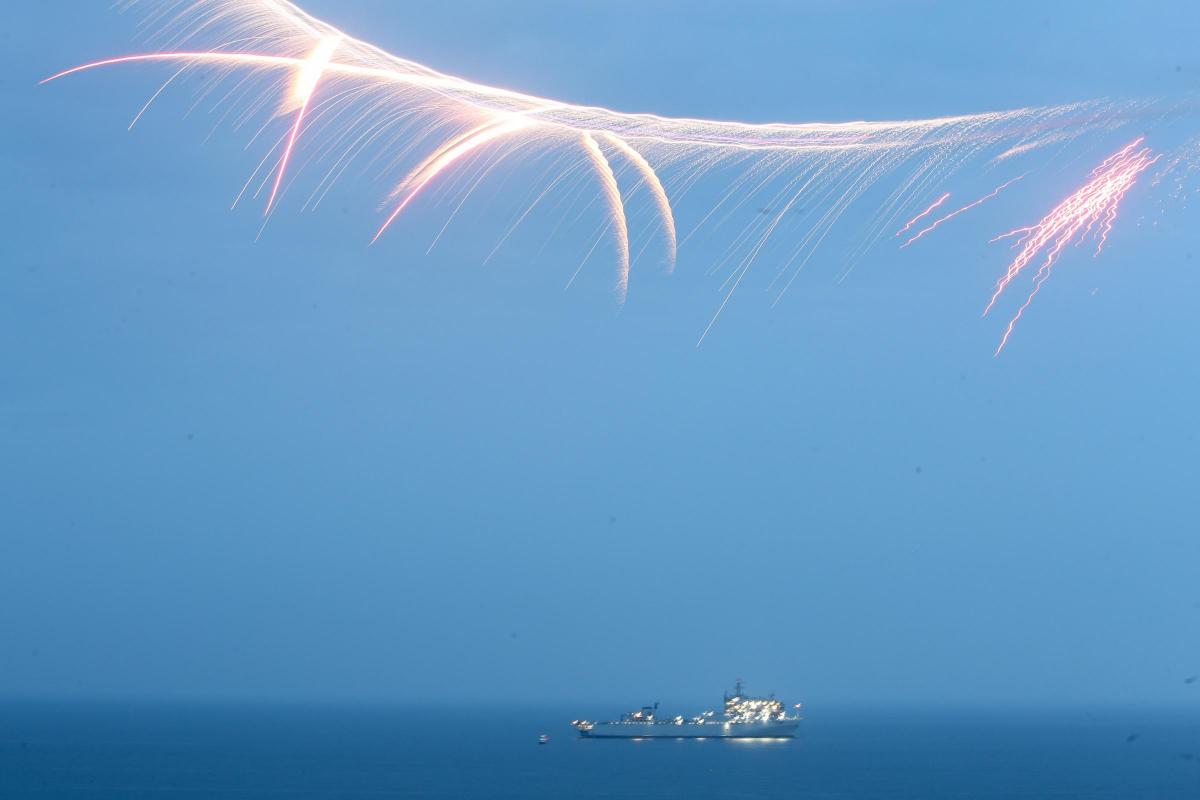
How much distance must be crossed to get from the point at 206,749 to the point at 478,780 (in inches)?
2408

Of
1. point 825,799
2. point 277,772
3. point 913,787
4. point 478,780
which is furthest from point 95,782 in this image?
point 913,787

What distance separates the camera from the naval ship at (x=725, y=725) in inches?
6772

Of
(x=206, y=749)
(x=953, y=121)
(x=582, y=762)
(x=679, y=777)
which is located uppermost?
(x=206, y=749)

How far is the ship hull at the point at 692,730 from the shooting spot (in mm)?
172250

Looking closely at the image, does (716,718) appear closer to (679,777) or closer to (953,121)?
(679,777)

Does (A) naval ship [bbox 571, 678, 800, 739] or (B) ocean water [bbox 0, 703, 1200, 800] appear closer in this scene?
(B) ocean water [bbox 0, 703, 1200, 800]

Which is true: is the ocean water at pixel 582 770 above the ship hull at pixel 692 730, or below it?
below

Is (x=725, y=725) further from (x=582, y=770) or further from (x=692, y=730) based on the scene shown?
(x=582, y=770)

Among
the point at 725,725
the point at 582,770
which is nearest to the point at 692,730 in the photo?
the point at 725,725

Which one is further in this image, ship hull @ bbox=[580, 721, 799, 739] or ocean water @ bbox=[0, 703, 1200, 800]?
ship hull @ bbox=[580, 721, 799, 739]

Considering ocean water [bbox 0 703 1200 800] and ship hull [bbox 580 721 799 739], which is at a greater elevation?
ship hull [bbox 580 721 799 739]

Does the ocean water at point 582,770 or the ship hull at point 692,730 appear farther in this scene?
the ship hull at point 692,730

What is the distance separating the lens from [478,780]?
123 m

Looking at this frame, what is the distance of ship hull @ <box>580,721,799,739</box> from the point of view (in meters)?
172
